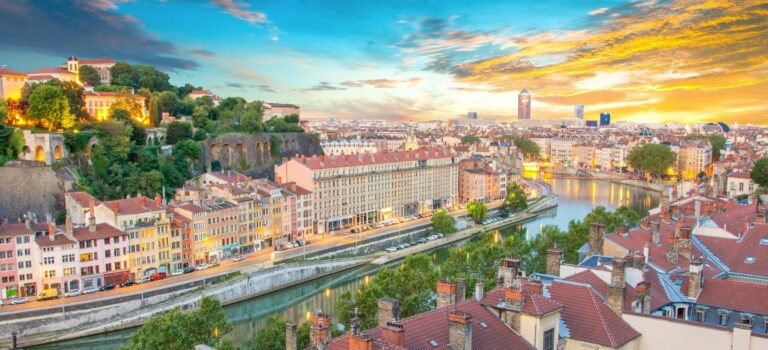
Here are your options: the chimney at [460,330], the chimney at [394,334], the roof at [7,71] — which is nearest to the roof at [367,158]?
the roof at [7,71]

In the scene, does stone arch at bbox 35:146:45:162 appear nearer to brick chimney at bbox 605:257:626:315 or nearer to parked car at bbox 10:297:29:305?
parked car at bbox 10:297:29:305

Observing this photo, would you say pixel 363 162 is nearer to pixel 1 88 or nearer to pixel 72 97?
pixel 72 97

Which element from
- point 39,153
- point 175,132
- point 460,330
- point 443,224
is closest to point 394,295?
point 460,330

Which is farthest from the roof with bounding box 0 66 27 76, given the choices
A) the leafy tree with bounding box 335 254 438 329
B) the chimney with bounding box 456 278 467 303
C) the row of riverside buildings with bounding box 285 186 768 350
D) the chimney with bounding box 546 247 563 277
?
the chimney with bounding box 546 247 563 277

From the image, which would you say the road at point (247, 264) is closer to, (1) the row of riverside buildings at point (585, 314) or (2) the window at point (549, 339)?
(1) the row of riverside buildings at point (585, 314)

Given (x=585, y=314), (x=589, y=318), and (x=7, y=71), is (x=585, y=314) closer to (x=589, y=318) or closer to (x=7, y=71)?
(x=589, y=318)

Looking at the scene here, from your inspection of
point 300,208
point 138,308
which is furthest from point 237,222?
point 138,308
